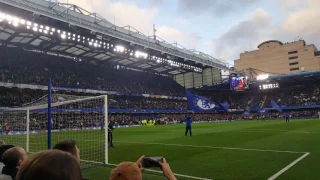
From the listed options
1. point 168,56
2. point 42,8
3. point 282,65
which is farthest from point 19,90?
point 282,65

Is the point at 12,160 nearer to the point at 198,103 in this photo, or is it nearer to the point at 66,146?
the point at 66,146

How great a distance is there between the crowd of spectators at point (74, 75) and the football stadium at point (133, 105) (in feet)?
0.75

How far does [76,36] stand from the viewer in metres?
38.2

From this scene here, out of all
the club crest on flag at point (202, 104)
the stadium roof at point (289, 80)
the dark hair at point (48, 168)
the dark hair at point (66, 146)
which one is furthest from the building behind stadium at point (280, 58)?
the dark hair at point (48, 168)

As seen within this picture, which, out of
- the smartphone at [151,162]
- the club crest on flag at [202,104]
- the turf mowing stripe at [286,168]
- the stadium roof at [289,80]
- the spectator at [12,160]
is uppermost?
the stadium roof at [289,80]

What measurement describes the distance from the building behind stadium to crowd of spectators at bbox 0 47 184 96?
144 feet

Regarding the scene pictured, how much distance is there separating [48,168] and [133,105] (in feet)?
189

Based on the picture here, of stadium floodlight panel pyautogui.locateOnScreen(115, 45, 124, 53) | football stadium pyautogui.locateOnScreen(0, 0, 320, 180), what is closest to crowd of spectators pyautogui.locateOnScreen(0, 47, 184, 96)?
football stadium pyautogui.locateOnScreen(0, 0, 320, 180)

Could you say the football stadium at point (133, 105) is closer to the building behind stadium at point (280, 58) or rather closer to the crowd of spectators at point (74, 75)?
the crowd of spectators at point (74, 75)

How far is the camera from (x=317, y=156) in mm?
10023

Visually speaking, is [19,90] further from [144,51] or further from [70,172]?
[70,172]

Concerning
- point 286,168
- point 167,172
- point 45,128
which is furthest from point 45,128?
point 167,172

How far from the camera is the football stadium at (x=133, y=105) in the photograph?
29.8 ft

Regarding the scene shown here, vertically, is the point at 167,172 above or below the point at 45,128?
above
